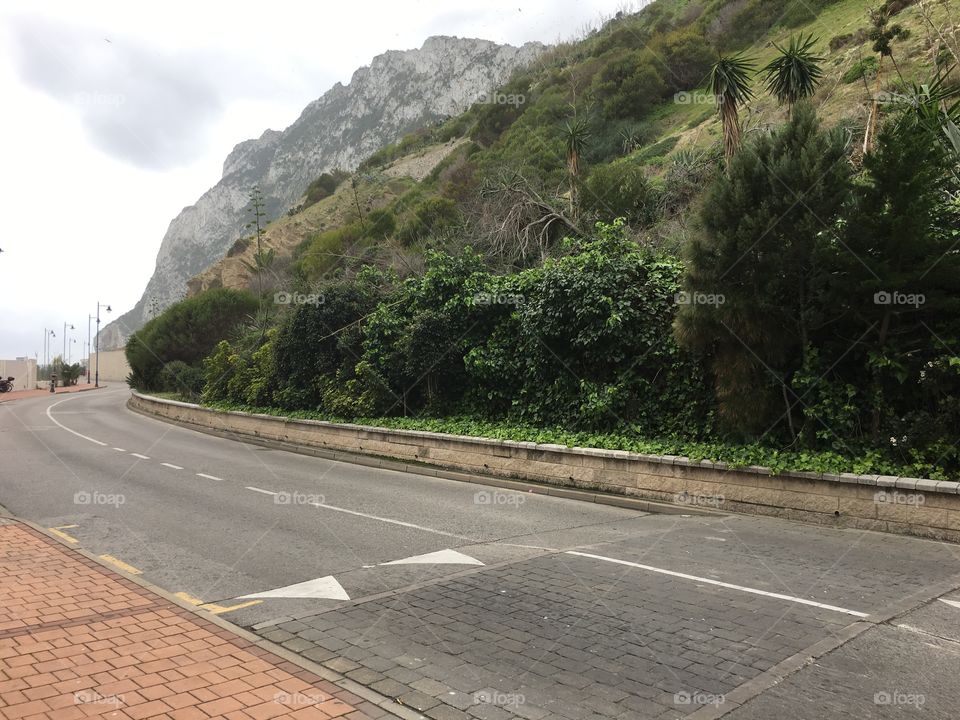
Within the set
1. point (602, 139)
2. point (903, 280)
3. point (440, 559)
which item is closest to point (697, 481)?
point (903, 280)

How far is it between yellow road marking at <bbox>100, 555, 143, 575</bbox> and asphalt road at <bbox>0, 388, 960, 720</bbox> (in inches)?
1.9

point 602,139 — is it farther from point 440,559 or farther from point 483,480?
point 440,559

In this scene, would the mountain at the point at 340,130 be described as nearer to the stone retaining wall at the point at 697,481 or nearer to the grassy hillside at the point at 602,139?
the grassy hillside at the point at 602,139

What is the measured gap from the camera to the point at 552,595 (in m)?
6.34

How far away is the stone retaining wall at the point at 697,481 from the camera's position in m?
8.72

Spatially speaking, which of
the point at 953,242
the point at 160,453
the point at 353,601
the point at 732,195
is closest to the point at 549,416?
the point at 732,195

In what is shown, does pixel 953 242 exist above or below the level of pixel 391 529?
above

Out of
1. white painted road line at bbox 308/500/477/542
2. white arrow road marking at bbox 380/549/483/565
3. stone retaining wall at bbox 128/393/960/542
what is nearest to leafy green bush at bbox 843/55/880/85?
stone retaining wall at bbox 128/393/960/542

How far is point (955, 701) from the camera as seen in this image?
425cm

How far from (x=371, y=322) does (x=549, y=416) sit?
22.1ft

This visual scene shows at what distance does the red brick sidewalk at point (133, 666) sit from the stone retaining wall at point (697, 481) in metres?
7.63

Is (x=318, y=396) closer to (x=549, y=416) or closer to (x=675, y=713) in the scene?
(x=549, y=416)

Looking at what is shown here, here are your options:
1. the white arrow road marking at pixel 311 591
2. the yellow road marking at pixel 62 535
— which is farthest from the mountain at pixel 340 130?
the white arrow road marking at pixel 311 591

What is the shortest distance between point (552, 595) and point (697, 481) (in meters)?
5.40
